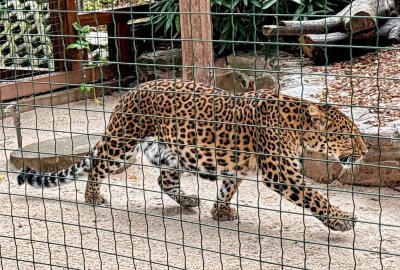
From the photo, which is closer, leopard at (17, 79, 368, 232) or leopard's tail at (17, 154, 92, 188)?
leopard at (17, 79, 368, 232)

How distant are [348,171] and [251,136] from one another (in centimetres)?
157

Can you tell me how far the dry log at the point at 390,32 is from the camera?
9.73 metres

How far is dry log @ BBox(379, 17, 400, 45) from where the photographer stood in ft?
31.9

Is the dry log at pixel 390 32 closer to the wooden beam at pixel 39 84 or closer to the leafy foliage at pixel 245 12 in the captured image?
the leafy foliage at pixel 245 12

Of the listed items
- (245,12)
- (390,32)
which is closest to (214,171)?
(390,32)

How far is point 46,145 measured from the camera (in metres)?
8.56

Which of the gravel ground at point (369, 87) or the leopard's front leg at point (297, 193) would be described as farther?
the gravel ground at point (369, 87)

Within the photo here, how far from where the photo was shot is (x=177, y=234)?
Answer: 633 cm

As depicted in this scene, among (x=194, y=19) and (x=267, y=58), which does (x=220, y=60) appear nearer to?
(x=267, y=58)

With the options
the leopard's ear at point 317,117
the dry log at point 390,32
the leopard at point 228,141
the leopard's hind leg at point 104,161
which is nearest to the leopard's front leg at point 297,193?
the leopard at point 228,141

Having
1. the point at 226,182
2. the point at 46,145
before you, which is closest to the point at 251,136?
the point at 226,182

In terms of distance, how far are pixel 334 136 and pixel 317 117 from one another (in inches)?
12.7

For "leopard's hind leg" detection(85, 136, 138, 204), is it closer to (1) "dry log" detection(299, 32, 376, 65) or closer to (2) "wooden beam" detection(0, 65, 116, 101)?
(1) "dry log" detection(299, 32, 376, 65)

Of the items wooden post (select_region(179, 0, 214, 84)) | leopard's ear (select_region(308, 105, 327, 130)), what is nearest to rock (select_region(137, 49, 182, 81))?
wooden post (select_region(179, 0, 214, 84))
